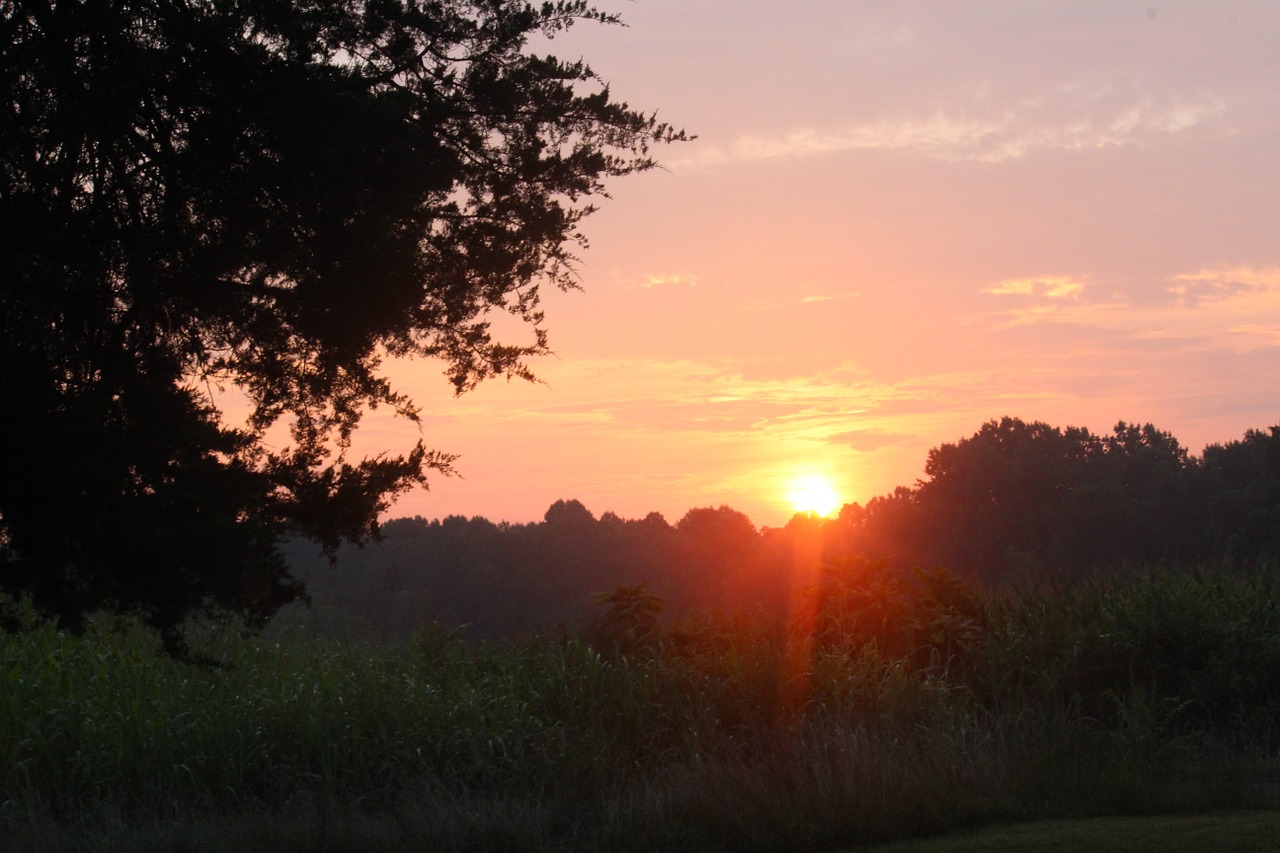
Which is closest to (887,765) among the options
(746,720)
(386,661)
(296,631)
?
(746,720)

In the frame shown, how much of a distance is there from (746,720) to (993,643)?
367cm

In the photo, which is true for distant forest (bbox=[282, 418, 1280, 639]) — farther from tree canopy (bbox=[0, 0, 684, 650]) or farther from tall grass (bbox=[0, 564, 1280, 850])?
tree canopy (bbox=[0, 0, 684, 650])

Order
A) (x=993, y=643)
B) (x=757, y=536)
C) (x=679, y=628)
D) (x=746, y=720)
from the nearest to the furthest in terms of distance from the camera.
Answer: (x=746, y=720), (x=993, y=643), (x=679, y=628), (x=757, y=536)

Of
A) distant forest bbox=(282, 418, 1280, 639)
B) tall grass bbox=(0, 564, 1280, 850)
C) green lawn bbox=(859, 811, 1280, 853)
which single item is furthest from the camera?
distant forest bbox=(282, 418, 1280, 639)

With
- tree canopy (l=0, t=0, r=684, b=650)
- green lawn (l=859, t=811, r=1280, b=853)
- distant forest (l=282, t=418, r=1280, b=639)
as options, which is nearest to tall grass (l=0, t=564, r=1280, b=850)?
green lawn (l=859, t=811, r=1280, b=853)

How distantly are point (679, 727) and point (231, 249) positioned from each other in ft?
20.2

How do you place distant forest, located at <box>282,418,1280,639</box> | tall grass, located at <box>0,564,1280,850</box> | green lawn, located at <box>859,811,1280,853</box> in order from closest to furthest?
green lawn, located at <box>859,811,1280,853</box> → tall grass, located at <box>0,564,1280,850</box> → distant forest, located at <box>282,418,1280,639</box>

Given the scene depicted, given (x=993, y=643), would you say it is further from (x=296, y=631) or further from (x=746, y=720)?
(x=296, y=631)

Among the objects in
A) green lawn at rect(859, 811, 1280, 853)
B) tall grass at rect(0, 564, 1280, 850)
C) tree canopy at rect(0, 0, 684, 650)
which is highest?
tree canopy at rect(0, 0, 684, 650)

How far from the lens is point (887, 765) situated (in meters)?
8.65

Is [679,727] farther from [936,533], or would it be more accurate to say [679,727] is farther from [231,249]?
[936,533]

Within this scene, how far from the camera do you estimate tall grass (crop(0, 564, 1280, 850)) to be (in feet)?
26.5

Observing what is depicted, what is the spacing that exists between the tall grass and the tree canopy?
1.93 metres

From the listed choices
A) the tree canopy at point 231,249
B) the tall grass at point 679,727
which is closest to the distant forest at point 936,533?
the tall grass at point 679,727
